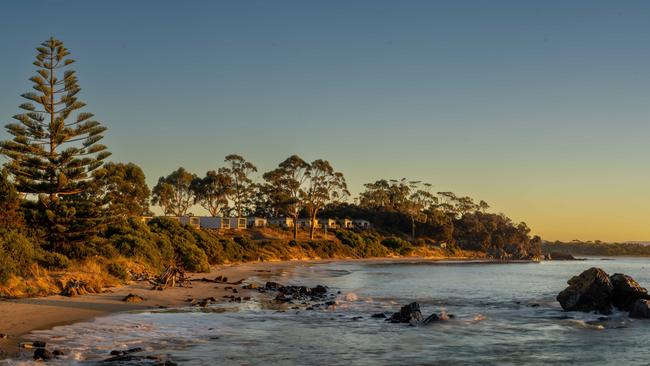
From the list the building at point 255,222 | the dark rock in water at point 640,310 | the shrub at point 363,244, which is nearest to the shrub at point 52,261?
the dark rock in water at point 640,310

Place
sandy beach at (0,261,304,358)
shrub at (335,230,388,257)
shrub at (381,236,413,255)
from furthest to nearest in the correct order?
shrub at (381,236,413,255)
shrub at (335,230,388,257)
sandy beach at (0,261,304,358)

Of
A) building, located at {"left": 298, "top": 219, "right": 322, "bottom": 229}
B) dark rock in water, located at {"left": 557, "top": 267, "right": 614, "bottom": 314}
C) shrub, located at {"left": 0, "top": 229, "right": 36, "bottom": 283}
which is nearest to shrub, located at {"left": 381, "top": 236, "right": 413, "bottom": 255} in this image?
building, located at {"left": 298, "top": 219, "right": 322, "bottom": 229}

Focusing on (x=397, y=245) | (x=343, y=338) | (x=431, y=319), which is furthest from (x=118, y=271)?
(x=397, y=245)

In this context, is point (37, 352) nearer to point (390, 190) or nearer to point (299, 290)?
point (299, 290)

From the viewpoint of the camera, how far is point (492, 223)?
16012 cm

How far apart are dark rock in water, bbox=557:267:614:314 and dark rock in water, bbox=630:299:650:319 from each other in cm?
96

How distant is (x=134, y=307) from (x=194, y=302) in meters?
2.93

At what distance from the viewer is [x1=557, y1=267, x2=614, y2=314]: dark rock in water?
23750 millimetres

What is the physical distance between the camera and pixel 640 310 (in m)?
22.3

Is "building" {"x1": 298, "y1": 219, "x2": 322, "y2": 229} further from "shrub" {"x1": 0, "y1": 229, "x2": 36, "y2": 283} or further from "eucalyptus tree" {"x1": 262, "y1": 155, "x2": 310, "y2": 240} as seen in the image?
"shrub" {"x1": 0, "y1": 229, "x2": 36, "y2": 283}

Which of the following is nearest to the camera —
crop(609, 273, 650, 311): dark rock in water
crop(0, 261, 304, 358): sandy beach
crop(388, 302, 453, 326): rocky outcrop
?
crop(0, 261, 304, 358): sandy beach

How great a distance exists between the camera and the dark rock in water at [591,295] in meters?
23.8

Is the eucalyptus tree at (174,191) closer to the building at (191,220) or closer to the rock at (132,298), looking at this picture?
the building at (191,220)

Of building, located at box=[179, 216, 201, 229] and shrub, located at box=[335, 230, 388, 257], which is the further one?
shrub, located at box=[335, 230, 388, 257]
